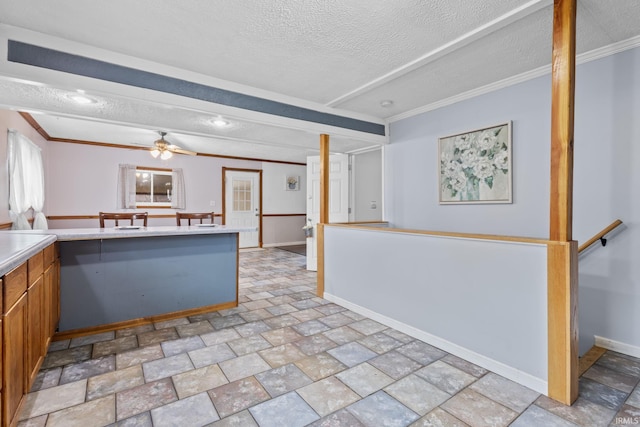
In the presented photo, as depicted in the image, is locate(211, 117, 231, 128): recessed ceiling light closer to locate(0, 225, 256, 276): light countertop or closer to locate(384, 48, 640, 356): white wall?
locate(0, 225, 256, 276): light countertop

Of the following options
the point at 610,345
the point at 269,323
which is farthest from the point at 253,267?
the point at 610,345

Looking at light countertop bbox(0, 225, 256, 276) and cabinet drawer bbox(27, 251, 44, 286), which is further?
cabinet drawer bbox(27, 251, 44, 286)

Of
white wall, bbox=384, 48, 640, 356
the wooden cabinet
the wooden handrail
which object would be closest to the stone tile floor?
the wooden cabinet

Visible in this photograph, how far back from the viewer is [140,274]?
2910 mm

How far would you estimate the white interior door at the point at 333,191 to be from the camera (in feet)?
16.5

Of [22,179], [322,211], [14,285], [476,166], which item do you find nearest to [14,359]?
[14,285]

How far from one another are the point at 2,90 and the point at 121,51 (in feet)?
3.24

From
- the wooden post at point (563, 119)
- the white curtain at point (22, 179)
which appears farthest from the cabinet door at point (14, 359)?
the wooden post at point (563, 119)

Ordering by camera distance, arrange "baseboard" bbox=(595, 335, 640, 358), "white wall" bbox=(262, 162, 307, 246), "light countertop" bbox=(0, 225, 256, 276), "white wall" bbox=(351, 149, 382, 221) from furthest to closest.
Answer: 1. "white wall" bbox=(262, 162, 307, 246)
2. "white wall" bbox=(351, 149, 382, 221)
3. "baseboard" bbox=(595, 335, 640, 358)
4. "light countertop" bbox=(0, 225, 256, 276)

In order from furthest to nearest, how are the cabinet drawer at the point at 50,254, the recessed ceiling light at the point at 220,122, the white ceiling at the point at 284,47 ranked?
the recessed ceiling light at the point at 220,122 < the cabinet drawer at the point at 50,254 < the white ceiling at the point at 284,47

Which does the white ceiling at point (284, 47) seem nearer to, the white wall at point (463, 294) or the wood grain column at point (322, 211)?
the wood grain column at point (322, 211)

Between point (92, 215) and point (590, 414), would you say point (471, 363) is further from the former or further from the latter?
point (92, 215)

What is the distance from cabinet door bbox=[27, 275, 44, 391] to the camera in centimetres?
175

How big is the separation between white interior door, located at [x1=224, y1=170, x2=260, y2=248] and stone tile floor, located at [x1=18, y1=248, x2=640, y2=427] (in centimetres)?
474
